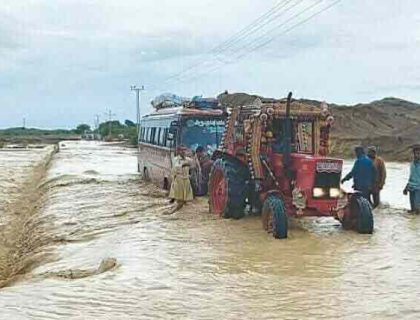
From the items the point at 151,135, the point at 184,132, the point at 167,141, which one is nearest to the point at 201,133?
the point at 184,132

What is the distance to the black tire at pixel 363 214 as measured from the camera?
44.9ft

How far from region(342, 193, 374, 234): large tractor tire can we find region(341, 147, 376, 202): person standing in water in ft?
4.79

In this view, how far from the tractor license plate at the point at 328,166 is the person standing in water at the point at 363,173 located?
1.96 m

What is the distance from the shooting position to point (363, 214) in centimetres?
1371

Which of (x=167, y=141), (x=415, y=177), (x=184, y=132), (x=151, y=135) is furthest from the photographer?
(x=151, y=135)

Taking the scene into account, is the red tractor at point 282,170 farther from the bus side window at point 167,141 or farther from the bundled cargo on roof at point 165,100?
the bundled cargo on roof at point 165,100

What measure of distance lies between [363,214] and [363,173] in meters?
1.93

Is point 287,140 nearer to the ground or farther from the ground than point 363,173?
farther from the ground

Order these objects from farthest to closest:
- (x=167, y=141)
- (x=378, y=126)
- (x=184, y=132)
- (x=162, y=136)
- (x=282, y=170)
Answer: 1. (x=378, y=126)
2. (x=162, y=136)
3. (x=167, y=141)
4. (x=184, y=132)
5. (x=282, y=170)

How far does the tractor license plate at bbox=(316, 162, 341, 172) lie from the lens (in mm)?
13389

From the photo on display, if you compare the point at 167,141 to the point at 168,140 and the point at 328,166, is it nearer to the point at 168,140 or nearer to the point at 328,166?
the point at 168,140

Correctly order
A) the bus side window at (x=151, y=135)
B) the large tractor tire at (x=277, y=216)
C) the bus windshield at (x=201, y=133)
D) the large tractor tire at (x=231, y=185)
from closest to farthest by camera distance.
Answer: the large tractor tire at (x=277, y=216) → the large tractor tire at (x=231, y=185) → the bus windshield at (x=201, y=133) → the bus side window at (x=151, y=135)

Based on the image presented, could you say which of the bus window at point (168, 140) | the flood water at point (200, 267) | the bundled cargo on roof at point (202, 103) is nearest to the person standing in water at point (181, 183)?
the flood water at point (200, 267)

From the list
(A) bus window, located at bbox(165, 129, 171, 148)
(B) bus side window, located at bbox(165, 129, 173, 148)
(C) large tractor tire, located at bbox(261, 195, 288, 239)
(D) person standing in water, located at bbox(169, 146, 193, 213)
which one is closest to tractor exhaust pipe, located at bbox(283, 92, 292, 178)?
(C) large tractor tire, located at bbox(261, 195, 288, 239)
